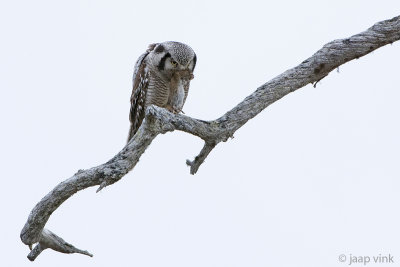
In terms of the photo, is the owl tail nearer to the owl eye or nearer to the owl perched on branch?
the owl perched on branch

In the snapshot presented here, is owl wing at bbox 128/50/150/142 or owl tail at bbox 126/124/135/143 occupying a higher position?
owl wing at bbox 128/50/150/142

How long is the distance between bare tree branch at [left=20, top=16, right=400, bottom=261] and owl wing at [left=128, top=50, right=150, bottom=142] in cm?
233

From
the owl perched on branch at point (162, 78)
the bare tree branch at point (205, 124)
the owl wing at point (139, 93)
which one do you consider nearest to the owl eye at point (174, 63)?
the owl perched on branch at point (162, 78)

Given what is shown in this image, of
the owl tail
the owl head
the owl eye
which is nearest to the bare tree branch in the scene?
the owl head

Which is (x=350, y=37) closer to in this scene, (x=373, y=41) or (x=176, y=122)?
(x=373, y=41)

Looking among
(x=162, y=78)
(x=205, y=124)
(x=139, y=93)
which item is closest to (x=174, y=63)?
(x=162, y=78)

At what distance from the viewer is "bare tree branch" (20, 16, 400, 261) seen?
5.51 metres

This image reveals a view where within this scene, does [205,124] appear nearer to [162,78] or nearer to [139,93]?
[162,78]

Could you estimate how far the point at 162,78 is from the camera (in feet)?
26.0

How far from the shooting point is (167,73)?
307 inches

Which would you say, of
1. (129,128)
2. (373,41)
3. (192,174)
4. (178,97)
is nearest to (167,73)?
(178,97)

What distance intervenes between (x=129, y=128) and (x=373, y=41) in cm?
351

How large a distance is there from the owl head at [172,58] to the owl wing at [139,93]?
26 cm

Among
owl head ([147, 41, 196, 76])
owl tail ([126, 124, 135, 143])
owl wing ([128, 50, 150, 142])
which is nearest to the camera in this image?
owl head ([147, 41, 196, 76])
